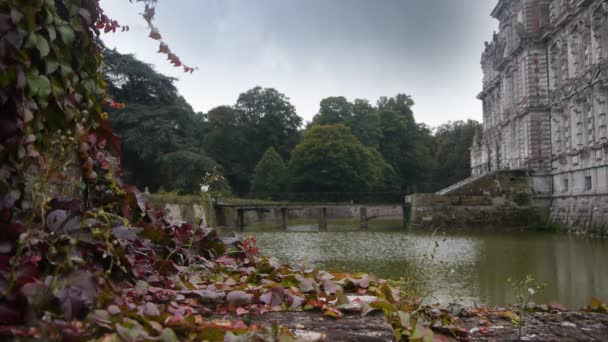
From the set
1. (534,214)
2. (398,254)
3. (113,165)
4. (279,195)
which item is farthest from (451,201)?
(113,165)

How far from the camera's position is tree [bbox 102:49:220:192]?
113 ft

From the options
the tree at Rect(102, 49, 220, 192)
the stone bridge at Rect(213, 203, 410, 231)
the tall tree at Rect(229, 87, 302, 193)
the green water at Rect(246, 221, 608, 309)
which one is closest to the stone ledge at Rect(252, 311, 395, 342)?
the green water at Rect(246, 221, 608, 309)

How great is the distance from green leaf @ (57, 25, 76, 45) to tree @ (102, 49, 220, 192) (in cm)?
3131

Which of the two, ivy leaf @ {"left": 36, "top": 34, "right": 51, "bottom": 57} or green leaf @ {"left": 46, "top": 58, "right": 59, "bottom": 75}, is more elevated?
ivy leaf @ {"left": 36, "top": 34, "right": 51, "bottom": 57}

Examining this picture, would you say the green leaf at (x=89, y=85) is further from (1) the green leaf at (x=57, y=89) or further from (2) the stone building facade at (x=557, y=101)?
(2) the stone building facade at (x=557, y=101)

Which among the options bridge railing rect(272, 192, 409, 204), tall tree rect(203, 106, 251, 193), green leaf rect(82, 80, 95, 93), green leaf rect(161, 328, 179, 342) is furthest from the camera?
tall tree rect(203, 106, 251, 193)

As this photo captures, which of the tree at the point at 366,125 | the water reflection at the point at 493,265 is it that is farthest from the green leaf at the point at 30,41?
the tree at the point at 366,125

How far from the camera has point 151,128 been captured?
115 ft

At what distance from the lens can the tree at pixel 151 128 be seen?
34.5m

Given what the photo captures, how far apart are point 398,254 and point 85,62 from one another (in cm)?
1336

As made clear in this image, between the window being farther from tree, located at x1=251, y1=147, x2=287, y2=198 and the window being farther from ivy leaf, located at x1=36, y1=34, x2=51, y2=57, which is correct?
tree, located at x1=251, y1=147, x2=287, y2=198

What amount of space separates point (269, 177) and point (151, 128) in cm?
1871

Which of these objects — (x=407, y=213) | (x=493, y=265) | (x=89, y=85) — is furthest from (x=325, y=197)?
(x=89, y=85)

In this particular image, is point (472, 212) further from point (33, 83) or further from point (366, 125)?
point (366, 125)
